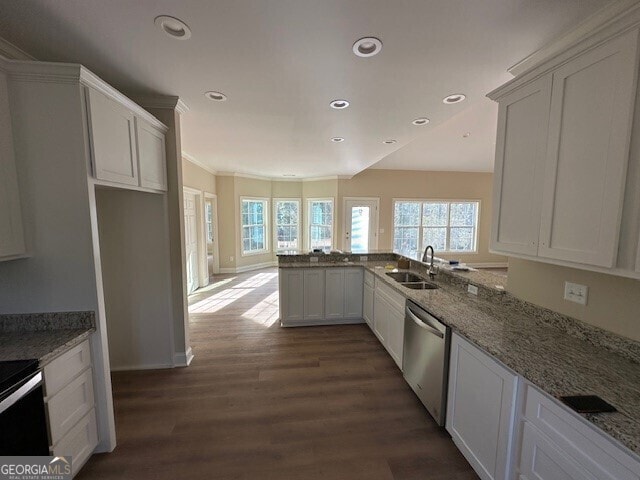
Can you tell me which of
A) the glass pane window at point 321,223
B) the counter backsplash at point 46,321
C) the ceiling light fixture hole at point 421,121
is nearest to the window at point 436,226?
the glass pane window at point 321,223

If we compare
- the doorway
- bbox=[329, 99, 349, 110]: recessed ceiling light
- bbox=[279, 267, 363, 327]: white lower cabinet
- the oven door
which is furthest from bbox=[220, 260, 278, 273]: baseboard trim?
the oven door

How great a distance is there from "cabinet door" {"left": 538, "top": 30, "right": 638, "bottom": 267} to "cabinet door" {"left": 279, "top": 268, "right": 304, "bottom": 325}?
2.76 meters

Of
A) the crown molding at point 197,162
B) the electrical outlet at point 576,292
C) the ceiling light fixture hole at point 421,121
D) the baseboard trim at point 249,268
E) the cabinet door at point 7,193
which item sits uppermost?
the crown molding at point 197,162

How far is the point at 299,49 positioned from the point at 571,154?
1.66 metres

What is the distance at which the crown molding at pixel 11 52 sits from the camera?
1653 mm

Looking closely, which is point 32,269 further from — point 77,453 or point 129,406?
point 129,406

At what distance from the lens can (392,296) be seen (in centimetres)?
284

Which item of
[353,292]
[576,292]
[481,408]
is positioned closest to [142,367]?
[353,292]

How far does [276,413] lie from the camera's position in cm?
214

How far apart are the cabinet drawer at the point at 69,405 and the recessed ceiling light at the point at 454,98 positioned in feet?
11.4

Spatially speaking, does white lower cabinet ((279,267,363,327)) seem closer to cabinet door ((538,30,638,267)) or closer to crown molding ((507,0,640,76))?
cabinet door ((538,30,638,267))

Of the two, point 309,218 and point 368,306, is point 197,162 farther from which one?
point 368,306

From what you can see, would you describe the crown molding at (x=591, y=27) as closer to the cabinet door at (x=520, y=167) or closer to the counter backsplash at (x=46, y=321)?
the cabinet door at (x=520, y=167)

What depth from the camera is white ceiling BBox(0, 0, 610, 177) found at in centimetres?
136
